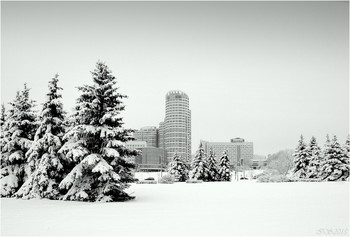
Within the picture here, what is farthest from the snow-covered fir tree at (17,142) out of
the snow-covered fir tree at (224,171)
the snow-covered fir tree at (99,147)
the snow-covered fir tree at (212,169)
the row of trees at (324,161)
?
the snow-covered fir tree at (224,171)

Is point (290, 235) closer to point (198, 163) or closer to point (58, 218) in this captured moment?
point (58, 218)

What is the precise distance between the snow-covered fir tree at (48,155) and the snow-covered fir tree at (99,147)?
123cm

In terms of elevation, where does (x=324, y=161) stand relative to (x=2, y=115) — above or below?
below

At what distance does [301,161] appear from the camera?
165 feet

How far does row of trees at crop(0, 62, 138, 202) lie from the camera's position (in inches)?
709

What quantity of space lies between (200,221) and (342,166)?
41895mm

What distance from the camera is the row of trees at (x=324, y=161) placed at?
44200mm

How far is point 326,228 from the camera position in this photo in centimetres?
940

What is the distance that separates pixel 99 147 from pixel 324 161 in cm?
3953

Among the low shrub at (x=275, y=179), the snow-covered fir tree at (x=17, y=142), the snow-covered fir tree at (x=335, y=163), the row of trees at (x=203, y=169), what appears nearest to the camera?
the snow-covered fir tree at (x=17, y=142)

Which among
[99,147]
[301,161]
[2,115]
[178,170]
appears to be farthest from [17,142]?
[301,161]

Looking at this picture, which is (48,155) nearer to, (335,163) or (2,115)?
(2,115)

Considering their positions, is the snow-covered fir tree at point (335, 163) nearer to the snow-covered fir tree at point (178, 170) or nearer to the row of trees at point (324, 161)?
the row of trees at point (324, 161)

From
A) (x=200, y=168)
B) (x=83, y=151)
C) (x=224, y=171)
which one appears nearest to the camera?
(x=83, y=151)
